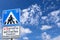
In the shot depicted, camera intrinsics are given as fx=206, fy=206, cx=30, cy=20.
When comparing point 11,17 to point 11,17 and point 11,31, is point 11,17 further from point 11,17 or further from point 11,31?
point 11,31

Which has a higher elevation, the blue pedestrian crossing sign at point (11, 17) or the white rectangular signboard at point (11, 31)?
the blue pedestrian crossing sign at point (11, 17)

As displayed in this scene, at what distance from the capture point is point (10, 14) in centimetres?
1249

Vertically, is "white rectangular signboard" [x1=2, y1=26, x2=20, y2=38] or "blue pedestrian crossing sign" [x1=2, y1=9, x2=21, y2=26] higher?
"blue pedestrian crossing sign" [x1=2, y1=9, x2=21, y2=26]

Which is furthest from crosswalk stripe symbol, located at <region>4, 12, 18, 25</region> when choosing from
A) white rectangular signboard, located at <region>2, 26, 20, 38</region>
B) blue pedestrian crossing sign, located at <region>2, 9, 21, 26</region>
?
white rectangular signboard, located at <region>2, 26, 20, 38</region>

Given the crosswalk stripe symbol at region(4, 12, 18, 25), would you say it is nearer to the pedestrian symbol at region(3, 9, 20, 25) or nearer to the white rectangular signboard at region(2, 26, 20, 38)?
the pedestrian symbol at region(3, 9, 20, 25)

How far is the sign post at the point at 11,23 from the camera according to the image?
12380mm

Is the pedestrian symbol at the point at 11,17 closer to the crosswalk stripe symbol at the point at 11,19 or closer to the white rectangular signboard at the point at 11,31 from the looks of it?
the crosswalk stripe symbol at the point at 11,19

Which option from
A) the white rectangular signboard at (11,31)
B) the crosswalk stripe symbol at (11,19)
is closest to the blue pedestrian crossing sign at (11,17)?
the crosswalk stripe symbol at (11,19)

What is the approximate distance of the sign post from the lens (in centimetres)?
1238

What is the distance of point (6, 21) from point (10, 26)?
0.76 metres

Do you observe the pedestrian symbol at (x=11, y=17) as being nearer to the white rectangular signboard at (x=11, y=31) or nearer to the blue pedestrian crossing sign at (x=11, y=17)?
the blue pedestrian crossing sign at (x=11, y=17)

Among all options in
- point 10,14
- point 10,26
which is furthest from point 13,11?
point 10,26

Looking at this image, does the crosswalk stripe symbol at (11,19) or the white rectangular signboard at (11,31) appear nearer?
the crosswalk stripe symbol at (11,19)

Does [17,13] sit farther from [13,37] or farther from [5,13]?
[13,37]
